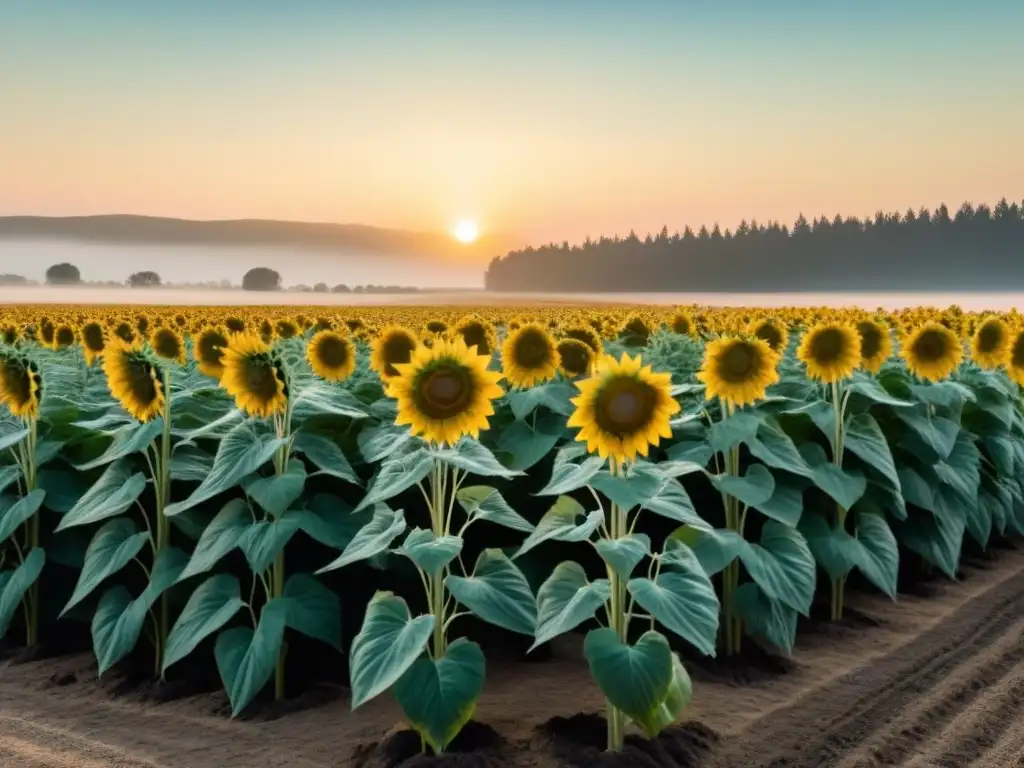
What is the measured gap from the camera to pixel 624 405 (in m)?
3.57

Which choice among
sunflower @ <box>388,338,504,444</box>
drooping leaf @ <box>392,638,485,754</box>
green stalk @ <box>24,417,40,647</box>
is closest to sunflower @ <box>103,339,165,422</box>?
green stalk @ <box>24,417,40,647</box>

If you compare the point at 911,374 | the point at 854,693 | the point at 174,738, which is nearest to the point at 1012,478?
the point at 911,374

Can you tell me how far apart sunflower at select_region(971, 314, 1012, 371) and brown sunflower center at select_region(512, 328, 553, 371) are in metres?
3.71

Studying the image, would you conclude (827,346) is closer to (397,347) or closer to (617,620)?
(397,347)

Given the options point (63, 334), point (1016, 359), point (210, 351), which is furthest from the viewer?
point (63, 334)

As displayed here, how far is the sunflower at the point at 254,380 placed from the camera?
443 centimetres

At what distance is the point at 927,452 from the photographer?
6281 mm

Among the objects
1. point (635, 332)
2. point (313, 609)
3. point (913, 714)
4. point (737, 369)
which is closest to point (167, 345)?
point (313, 609)

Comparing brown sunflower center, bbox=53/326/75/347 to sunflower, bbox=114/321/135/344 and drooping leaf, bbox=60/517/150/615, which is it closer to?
sunflower, bbox=114/321/135/344

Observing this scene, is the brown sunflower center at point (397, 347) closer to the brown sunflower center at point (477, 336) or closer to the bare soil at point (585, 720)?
the brown sunflower center at point (477, 336)

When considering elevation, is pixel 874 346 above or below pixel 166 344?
above

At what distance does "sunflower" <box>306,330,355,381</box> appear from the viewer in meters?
5.90

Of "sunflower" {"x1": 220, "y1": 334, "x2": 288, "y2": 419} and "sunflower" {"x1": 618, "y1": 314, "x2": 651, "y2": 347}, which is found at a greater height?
"sunflower" {"x1": 220, "y1": 334, "x2": 288, "y2": 419}

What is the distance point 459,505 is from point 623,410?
184 centimetres
